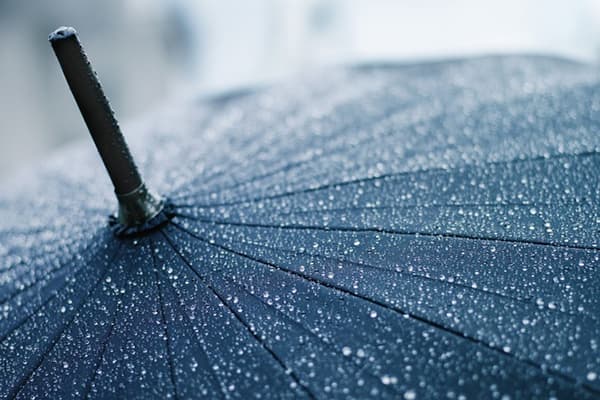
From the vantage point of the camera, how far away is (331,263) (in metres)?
0.97

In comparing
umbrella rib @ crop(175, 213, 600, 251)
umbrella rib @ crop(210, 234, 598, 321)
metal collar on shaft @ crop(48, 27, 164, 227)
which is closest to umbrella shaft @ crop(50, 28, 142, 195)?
metal collar on shaft @ crop(48, 27, 164, 227)

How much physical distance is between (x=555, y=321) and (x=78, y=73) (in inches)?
31.4

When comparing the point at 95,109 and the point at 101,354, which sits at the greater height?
the point at 95,109

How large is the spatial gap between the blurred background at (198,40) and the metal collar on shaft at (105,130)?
112 inches

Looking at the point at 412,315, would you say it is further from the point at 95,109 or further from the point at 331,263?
the point at 95,109

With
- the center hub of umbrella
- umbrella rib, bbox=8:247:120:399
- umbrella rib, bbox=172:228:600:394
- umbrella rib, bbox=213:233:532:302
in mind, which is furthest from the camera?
the center hub of umbrella

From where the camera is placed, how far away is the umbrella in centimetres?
81

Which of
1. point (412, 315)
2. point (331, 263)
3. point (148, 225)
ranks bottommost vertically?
point (412, 315)

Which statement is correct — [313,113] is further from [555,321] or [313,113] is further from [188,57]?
[188,57]

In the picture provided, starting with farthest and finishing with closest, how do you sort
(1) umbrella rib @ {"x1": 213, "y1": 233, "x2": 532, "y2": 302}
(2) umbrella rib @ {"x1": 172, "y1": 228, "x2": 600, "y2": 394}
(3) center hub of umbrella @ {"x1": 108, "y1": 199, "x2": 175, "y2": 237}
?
(3) center hub of umbrella @ {"x1": 108, "y1": 199, "x2": 175, "y2": 237} < (1) umbrella rib @ {"x1": 213, "y1": 233, "x2": 532, "y2": 302} < (2) umbrella rib @ {"x1": 172, "y1": 228, "x2": 600, "y2": 394}

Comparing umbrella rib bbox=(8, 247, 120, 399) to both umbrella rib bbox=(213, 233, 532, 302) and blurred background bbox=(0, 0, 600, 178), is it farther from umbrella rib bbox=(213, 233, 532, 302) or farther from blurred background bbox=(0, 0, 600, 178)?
blurred background bbox=(0, 0, 600, 178)

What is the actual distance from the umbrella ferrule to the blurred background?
2.83 metres

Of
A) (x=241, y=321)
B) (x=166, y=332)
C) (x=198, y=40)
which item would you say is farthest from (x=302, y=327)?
(x=198, y=40)

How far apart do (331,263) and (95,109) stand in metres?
0.46
